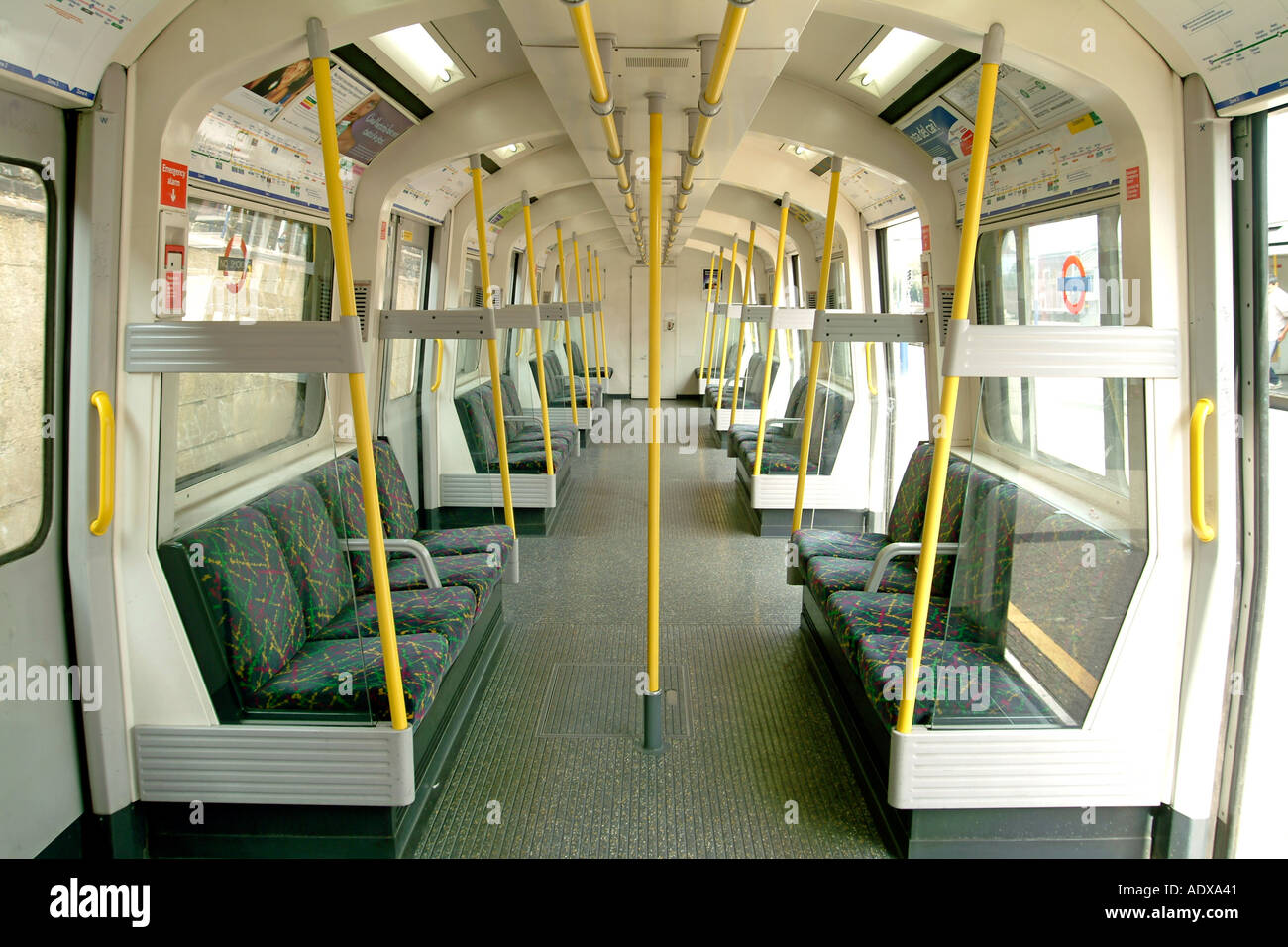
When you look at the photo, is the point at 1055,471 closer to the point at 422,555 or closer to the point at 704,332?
the point at 422,555

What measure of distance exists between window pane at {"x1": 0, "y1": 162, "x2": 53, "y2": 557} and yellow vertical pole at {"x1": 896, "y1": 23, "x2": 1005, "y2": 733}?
2704mm

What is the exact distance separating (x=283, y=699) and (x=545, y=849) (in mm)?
1037

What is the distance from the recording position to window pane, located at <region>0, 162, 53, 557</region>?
104 inches

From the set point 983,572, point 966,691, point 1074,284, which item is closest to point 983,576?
point 983,572

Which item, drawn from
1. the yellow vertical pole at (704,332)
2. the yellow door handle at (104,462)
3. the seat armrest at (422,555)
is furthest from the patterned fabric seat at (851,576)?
the yellow vertical pole at (704,332)

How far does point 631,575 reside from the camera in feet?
21.0

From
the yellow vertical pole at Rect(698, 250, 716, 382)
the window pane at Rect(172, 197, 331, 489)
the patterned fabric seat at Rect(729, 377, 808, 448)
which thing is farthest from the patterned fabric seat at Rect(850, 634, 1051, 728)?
the yellow vertical pole at Rect(698, 250, 716, 382)

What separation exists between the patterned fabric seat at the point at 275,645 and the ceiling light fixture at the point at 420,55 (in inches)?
83.5

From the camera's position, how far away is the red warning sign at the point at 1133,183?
2.87 metres

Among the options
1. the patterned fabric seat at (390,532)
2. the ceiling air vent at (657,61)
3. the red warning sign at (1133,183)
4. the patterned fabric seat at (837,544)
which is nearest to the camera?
the red warning sign at (1133,183)

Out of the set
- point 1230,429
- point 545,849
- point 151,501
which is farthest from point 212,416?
point 1230,429

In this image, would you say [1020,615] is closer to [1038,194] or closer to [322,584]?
[1038,194]

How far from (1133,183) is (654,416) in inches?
71.5

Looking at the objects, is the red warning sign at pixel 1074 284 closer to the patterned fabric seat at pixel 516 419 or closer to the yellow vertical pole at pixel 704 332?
the patterned fabric seat at pixel 516 419
